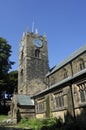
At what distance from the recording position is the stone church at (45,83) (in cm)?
1777

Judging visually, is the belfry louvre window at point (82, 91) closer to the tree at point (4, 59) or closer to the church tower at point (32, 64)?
the church tower at point (32, 64)

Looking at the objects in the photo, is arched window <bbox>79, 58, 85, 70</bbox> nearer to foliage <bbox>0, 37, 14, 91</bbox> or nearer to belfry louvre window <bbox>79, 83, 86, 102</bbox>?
belfry louvre window <bbox>79, 83, 86, 102</bbox>

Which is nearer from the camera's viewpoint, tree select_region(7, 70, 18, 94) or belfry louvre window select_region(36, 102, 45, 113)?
belfry louvre window select_region(36, 102, 45, 113)

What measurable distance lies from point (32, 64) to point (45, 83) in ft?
17.5

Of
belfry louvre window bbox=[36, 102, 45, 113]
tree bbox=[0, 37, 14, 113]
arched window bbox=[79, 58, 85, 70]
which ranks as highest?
tree bbox=[0, 37, 14, 113]

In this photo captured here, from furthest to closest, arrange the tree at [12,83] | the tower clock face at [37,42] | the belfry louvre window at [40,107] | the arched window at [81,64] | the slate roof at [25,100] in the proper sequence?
the tree at [12,83]
the tower clock face at [37,42]
the slate roof at [25,100]
the belfry louvre window at [40,107]
the arched window at [81,64]

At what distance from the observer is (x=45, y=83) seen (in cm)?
3862

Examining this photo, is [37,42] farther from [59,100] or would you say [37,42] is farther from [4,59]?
[59,100]

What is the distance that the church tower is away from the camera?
121ft

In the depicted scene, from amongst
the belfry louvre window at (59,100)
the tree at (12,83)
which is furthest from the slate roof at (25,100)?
the tree at (12,83)

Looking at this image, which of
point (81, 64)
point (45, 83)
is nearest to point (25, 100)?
point (45, 83)

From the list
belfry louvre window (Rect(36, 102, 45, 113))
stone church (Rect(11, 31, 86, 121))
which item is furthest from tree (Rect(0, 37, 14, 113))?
belfry louvre window (Rect(36, 102, 45, 113))

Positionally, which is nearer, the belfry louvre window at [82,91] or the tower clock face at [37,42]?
the belfry louvre window at [82,91]

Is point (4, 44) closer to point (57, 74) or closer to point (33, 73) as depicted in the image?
point (33, 73)
